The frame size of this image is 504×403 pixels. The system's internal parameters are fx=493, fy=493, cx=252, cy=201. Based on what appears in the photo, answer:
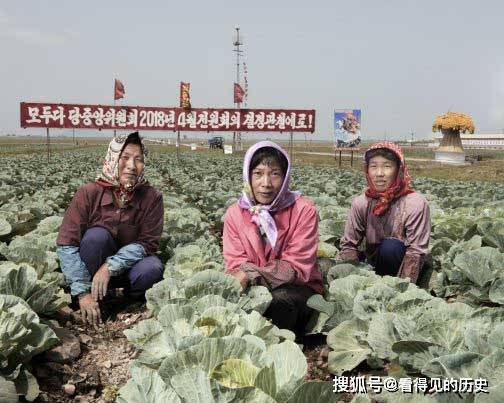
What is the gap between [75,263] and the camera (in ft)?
12.6

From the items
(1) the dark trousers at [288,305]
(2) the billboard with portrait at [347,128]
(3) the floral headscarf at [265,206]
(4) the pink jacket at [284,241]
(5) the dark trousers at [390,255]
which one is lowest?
(1) the dark trousers at [288,305]

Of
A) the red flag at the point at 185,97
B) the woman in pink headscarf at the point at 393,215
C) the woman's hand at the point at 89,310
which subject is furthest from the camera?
the red flag at the point at 185,97

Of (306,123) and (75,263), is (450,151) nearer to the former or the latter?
(306,123)

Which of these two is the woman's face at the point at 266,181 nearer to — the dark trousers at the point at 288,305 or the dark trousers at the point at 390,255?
the dark trousers at the point at 288,305

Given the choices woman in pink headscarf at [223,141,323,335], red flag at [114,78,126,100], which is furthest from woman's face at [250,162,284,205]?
red flag at [114,78,126,100]

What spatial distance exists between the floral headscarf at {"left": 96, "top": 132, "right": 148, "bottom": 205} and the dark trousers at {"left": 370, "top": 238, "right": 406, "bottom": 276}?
2.12 metres

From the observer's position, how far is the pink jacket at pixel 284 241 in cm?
342

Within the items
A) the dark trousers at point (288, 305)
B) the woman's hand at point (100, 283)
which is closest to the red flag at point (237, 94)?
the woman's hand at point (100, 283)

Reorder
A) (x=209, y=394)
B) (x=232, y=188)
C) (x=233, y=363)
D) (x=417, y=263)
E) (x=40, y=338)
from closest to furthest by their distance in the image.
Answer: (x=209, y=394), (x=233, y=363), (x=40, y=338), (x=417, y=263), (x=232, y=188)

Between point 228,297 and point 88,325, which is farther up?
point 228,297

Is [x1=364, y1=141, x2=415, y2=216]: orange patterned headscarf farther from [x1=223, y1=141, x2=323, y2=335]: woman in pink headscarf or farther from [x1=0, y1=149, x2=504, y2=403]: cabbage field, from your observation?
[x1=223, y1=141, x2=323, y2=335]: woman in pink headscarf

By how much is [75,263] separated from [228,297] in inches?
55.8

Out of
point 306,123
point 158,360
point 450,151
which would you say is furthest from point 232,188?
point 450,151

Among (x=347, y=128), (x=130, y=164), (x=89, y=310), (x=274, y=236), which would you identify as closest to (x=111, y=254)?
(x=89, y=310)
